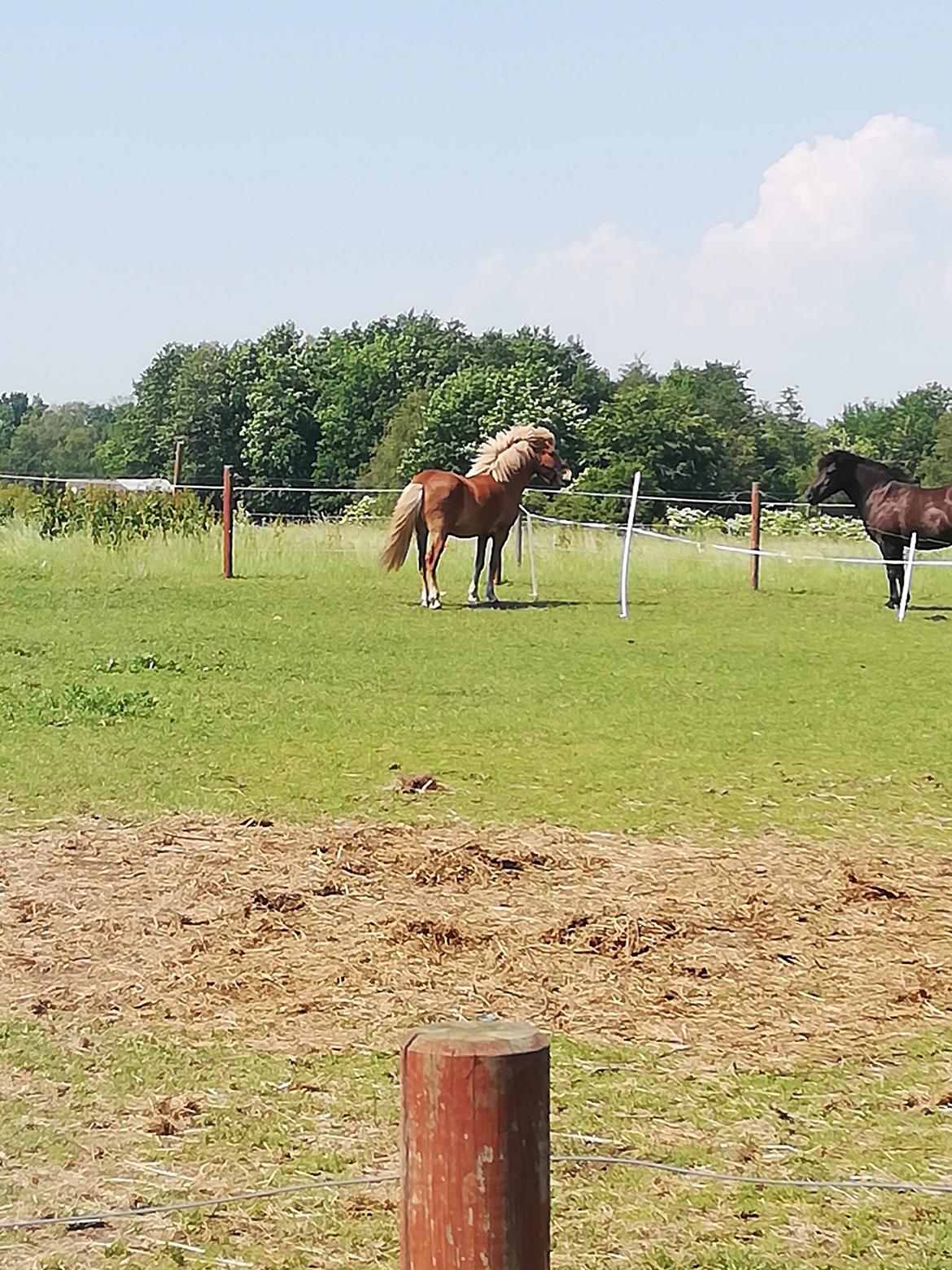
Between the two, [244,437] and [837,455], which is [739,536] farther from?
[244,437]

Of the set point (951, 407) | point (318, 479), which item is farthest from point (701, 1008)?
point (318, 479)

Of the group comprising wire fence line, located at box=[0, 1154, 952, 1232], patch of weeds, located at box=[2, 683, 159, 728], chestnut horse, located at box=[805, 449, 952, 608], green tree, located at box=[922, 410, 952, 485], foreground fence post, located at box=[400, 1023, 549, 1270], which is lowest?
wire fence line, located at box=[0, 1154, 952, 1232]

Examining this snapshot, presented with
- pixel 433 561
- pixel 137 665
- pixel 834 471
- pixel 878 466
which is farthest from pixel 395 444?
pixel 137 665

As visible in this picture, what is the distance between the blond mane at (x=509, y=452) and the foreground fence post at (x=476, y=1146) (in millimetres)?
16260

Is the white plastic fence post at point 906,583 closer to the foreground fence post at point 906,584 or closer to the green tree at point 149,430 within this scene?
the foreground fence post at point 906,584

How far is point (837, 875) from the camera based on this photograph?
5.93 meters

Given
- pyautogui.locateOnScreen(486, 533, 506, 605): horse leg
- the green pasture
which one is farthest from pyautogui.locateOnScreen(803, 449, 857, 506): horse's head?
pyautogui.locateOnScreen(486, 533, 506, 605): horse leg

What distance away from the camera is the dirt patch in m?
Result: 4.41

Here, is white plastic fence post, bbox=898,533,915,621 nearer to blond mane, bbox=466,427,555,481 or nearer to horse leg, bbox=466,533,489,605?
blond mane, bbox=466,427,555,481

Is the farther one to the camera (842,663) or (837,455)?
(837,455)

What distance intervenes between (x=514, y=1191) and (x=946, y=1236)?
162 centimetres

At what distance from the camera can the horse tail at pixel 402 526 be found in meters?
17.4

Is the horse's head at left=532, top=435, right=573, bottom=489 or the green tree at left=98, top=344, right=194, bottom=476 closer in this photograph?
the horse's head at left=532, top=435, right=573, bottom=489

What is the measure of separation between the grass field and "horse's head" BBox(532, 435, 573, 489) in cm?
684
